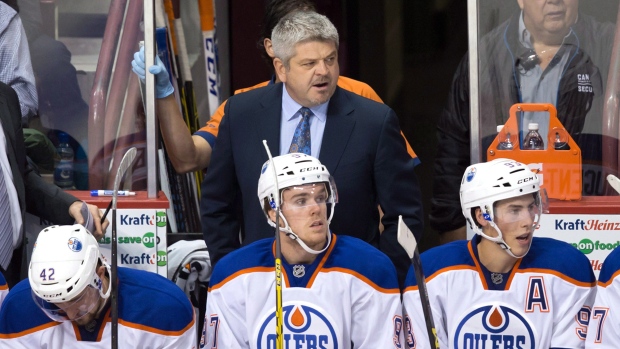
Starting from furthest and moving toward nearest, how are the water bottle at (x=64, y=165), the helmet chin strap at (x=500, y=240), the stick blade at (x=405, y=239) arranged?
the water bottle at (x=64, y=165), the helmet chin strap at (x=500, y=240), the stick blade at (x=405, y=239)

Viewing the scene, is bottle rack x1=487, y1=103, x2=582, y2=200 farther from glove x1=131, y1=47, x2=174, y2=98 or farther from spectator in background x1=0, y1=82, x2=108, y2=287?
spectator in background x1=0, y1=82, x2=108, y2=287

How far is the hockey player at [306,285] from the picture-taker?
438cm

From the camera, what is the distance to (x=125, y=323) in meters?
4.39

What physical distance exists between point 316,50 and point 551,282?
1.19 metres

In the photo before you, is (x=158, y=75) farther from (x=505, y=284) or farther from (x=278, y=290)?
(x=505, y=284)

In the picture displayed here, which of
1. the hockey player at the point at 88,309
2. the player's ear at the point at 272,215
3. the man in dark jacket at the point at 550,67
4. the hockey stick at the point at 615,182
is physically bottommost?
the hockey player at the point at 88,309

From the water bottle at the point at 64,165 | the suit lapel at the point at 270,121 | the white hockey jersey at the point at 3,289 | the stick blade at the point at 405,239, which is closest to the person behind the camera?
the stick blade at the point at 405,239

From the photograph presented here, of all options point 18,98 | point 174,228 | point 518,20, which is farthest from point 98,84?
point 518,20

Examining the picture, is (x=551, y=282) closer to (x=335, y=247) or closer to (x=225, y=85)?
(x=335, y=247)

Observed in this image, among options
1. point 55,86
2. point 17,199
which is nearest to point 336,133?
point 17,199

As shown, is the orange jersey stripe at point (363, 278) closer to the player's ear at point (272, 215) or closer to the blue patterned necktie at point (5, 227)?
the player's ear at point (272, 215)

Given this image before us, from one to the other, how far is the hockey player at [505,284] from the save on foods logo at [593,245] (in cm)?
59

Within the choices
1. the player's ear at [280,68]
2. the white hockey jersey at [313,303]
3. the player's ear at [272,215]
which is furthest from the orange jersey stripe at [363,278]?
the player's ear at [280,68]

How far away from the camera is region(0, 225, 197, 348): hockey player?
4246 millimetres
